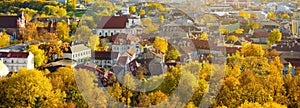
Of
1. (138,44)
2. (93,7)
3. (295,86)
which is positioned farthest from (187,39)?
(93,7)

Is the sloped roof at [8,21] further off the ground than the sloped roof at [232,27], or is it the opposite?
the sloped roof at [8,21]

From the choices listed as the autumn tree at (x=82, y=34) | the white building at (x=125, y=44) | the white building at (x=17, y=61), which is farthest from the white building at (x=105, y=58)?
the autumn tree at (x=82, y=34)

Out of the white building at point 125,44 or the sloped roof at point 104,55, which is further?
the white building at point 125,44

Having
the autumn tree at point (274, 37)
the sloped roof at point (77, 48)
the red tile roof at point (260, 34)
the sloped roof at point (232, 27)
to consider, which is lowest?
the sloped roof at point (232, 27)

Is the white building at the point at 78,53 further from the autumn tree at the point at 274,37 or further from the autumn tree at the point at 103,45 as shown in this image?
the autumn tree at the point at 274,37

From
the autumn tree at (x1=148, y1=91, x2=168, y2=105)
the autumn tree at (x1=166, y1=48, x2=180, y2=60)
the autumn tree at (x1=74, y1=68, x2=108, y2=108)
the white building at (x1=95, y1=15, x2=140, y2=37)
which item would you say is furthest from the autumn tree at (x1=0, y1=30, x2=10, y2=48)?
the autumn tree at (x1=148, y1=91, x2=168, y2=105)

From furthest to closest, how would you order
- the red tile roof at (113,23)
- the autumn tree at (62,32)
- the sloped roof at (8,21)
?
the red tile roof at (113,23) → the sloped roof at (8,21) → the autumn tree at (62,32)

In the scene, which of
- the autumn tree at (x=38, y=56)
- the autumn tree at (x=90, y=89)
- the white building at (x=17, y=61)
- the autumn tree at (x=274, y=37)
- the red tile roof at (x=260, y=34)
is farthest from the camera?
the red tile roof at (x=260, y=34)

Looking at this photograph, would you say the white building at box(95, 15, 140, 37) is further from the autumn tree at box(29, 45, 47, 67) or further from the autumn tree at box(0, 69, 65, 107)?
the autumn tree at box(0, 69, 65, 107)
